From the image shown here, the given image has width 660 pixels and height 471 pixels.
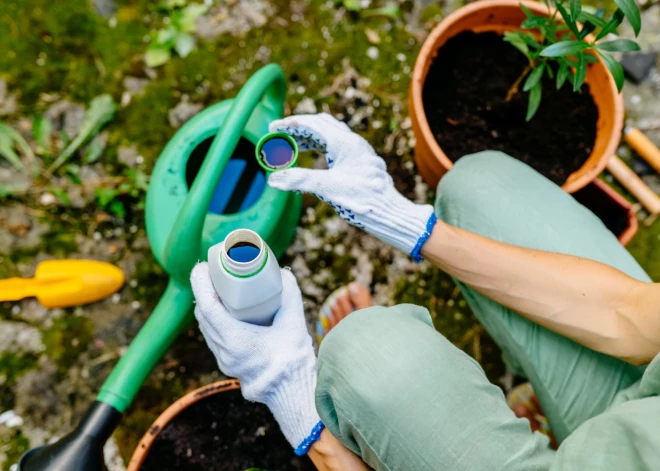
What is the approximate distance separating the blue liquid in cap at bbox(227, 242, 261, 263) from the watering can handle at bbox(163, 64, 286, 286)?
10 cm

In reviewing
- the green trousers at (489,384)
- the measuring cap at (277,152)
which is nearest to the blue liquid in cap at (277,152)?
the measuring cap at (277,152)

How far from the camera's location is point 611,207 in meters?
1.37

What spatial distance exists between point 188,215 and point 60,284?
66 cm

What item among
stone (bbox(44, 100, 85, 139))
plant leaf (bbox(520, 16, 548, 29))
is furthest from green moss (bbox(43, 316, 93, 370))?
plant leaf (bbox(520, 16, 548, 29))

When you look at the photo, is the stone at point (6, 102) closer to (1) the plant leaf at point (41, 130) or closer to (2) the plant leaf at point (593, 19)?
(1) the plant leaf at point (41, 130)

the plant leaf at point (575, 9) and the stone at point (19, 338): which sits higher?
the plant leaf at point (575, 9)

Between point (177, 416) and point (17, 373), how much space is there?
542 mm

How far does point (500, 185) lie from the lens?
3.49ft

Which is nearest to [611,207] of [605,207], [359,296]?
[605,207]

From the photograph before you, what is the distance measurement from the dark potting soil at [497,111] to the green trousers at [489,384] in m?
0.24

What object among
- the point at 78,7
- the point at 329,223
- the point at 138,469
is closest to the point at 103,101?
the point at 78,7

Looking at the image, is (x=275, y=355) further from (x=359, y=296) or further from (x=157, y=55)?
(x=157, y=55)

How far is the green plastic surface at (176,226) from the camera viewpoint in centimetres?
100

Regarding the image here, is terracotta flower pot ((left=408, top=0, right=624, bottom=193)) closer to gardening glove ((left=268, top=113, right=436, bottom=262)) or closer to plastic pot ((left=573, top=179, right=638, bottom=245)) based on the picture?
plastic pot ((left=573, top=179, right=638, bottom=245))
